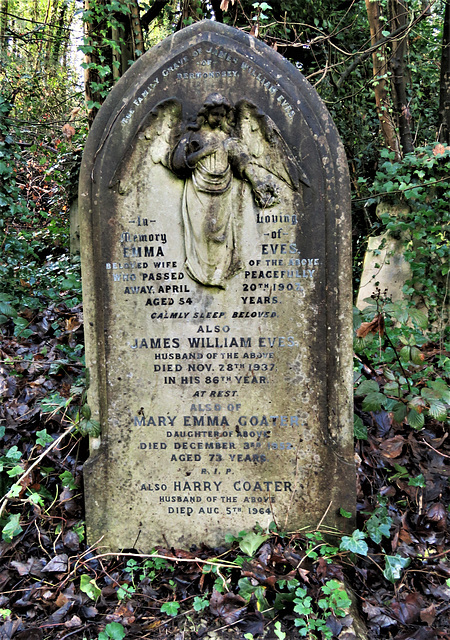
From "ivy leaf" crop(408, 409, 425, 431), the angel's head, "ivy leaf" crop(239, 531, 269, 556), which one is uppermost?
the angel's head

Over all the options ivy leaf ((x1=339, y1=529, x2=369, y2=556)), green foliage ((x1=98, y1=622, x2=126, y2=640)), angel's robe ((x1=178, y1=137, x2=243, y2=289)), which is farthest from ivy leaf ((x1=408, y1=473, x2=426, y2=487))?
green foliage ((x1=98, y1=622, x2=126, y2=640))

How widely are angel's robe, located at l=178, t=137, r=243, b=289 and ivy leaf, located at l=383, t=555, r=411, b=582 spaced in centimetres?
170

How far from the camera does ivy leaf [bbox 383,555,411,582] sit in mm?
2533

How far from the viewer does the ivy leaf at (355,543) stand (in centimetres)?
253

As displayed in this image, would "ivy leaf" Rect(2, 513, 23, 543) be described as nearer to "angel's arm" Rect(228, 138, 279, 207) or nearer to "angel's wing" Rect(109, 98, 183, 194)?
"angel's wing" Rect(109, 98, 183, 194)

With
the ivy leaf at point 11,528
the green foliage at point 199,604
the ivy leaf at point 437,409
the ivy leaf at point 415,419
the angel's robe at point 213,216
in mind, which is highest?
the angel's robe at point 213,216

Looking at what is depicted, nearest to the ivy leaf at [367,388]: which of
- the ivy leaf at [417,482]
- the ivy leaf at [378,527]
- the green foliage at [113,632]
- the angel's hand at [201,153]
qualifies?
the ivy leaf at [417,482]

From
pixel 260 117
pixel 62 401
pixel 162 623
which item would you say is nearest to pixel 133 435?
pixel 62 401

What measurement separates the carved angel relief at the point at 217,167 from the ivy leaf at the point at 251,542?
4.57 ft

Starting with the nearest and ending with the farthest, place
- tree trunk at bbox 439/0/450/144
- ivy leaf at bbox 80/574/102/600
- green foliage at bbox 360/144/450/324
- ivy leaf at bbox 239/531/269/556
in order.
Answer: ivy leaf at bbox 80/574/102/600
ivy leaf at bbox 239/531/269/556
green foliage at bbox 360/144/450/324
tree trunk at bbox 439/0/450/144

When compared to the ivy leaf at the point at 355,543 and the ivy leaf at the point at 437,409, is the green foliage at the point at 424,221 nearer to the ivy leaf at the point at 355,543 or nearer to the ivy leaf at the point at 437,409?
the ivy leaf at the point at 437,409

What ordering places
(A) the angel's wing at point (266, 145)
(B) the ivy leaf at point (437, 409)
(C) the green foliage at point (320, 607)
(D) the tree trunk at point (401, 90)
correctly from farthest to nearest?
(D) the tree trunk at point (401, 90), (B) the ivy leaf at point (437, 409), (A) the angel's wing at point (266, 145), (C) the green foliage at point (320, 607)

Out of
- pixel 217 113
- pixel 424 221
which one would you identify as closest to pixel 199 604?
pixel 217 113

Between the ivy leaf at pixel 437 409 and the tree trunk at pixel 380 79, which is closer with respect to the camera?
the ivy leaf at pixel 437 409
